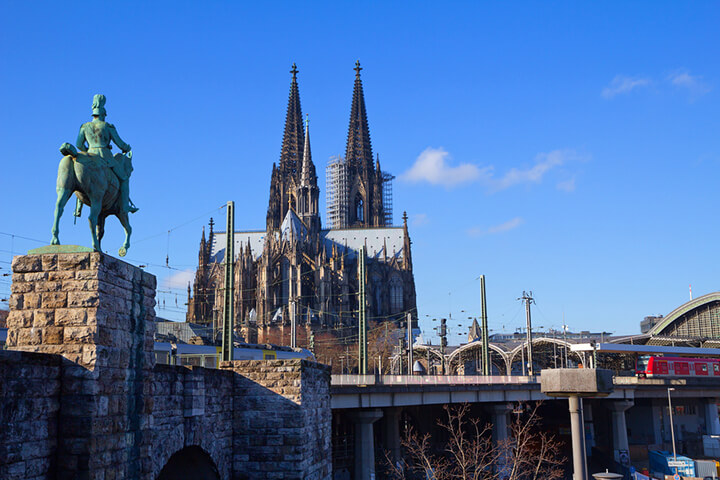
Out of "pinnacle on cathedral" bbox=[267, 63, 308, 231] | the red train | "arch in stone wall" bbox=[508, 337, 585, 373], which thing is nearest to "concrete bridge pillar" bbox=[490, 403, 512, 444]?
the red train

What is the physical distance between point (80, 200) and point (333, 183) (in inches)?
5505

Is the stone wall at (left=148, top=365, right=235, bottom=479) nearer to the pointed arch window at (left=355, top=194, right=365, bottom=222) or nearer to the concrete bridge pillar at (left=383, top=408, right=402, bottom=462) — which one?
the concrete bridge pillar at (left=383, top=408, right=402, bottom=462)

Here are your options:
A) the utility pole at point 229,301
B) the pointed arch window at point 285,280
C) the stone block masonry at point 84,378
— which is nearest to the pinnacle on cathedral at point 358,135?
the pointed arch window at point 285,280

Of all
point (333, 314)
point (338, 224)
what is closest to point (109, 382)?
point (333, 314)

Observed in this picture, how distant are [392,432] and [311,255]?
75.3 meters

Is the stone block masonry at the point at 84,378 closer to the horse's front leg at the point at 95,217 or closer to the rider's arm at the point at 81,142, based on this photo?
the horse's front leg at the point at 95,217

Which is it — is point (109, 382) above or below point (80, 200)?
below

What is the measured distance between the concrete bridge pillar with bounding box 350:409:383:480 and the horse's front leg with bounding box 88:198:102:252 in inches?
1075

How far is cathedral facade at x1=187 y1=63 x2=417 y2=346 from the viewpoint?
108438mm

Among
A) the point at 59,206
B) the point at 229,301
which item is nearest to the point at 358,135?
the point at 229,301

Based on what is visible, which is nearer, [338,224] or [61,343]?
[61,343]

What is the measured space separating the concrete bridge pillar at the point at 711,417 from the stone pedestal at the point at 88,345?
6202cm

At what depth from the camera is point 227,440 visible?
18.2 metres

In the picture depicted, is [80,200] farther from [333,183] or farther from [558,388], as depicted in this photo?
[333,183]
